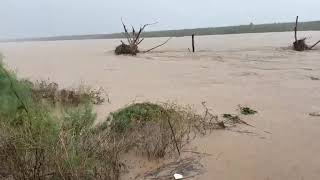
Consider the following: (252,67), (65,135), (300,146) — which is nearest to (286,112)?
(300,146)

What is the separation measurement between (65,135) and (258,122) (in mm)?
3248

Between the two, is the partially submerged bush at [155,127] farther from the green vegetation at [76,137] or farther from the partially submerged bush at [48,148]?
the partially submerged bush at [48,148]

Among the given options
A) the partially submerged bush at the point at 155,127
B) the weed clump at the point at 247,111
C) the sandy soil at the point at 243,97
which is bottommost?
the sandy soil at the point at 243,97

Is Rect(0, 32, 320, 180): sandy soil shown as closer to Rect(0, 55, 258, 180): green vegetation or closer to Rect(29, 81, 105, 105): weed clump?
Rect(29, 81, 105, 105): weed clump

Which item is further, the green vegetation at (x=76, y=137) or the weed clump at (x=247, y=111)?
the weed clump at (x=247, y=111)

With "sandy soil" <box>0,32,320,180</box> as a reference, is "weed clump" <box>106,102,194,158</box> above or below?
above

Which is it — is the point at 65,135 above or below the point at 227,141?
above

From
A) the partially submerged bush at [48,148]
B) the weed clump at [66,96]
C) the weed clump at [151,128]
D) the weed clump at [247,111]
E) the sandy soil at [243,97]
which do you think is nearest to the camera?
the partially submerged bush at [48,148]

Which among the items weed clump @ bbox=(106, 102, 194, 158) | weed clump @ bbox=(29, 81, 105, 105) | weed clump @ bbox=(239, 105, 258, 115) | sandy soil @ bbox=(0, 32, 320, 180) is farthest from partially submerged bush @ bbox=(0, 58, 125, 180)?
weed clump @ bbox=(29, 81, 105, 105)

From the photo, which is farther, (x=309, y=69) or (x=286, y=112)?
(x=309, y=69)

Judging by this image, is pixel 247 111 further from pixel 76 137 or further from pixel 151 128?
pixel 76 137

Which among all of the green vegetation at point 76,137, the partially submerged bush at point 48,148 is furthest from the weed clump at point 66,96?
the partially submerged bush at point 48,148

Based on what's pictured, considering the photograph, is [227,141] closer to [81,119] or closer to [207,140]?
[207,140]

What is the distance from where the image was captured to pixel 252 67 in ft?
44.5
